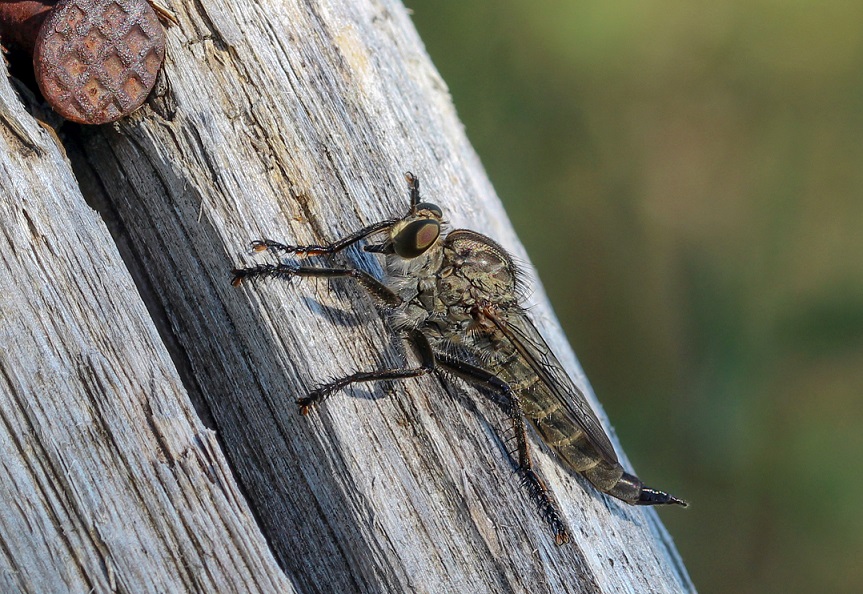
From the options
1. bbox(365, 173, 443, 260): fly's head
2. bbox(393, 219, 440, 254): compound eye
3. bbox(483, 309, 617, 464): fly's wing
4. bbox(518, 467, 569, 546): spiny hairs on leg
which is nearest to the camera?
bbox(518, 467, 569, 546): spiny hairs on leg

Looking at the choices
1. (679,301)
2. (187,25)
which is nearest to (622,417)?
(679,301)

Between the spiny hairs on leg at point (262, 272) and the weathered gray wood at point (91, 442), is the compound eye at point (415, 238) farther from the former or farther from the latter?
the weathered gray wood at point (91, 442)

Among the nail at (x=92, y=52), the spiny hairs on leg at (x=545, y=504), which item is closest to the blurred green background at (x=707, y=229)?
the spiny hairs on leg at (x=545, y=504)

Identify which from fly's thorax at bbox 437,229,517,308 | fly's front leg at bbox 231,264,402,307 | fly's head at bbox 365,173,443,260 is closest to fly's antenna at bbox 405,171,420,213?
fly's head at bbox 365,173,443,260

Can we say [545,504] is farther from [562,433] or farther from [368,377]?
[562,433]

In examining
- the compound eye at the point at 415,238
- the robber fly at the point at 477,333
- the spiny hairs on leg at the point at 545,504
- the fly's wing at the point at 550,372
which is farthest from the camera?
the fly's wing at the point at 550,372

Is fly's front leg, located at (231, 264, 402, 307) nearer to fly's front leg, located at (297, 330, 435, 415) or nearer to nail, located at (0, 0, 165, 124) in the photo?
fly's front leg, located at (297, 330, 435, 415)
